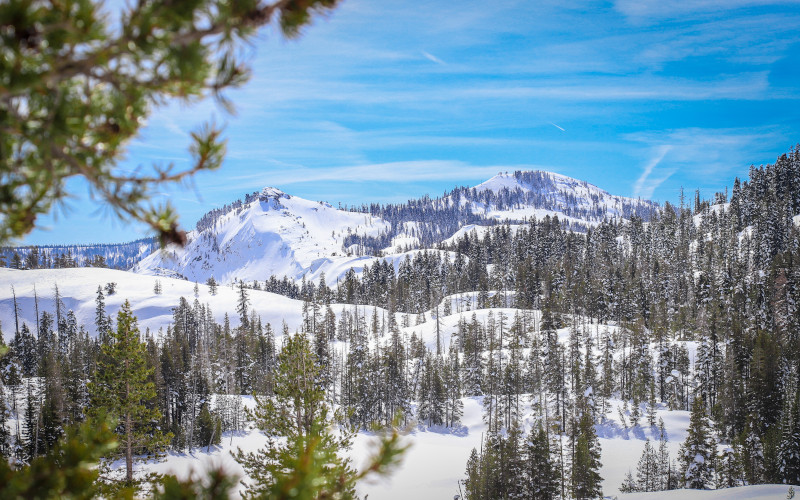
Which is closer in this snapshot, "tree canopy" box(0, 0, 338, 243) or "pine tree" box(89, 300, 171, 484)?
"tree canopy" box(0, 0, 338, 243)

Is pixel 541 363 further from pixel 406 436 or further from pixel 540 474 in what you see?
pixel 406 436

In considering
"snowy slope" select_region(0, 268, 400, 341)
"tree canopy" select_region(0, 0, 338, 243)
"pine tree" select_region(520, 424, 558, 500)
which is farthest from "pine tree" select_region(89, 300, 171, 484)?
"snowy slope" select_region(0, 268, 400, 341)

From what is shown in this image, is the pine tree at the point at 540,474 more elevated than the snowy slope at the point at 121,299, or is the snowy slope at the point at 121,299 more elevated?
the snowy slope at the point at 121,299

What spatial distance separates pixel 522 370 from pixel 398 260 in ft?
407

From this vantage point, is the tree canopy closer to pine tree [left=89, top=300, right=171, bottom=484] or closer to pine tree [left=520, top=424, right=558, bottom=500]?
pine tree [left=89, top=300, right=171, bottom=484]

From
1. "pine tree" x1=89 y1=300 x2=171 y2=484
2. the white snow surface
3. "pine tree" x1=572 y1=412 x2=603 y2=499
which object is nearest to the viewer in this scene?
"pine tree" x1=89 y1=300 x2=171 y2=484

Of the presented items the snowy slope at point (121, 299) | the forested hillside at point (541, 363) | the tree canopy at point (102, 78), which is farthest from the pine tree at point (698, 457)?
the snowy slope at point (121, 299)

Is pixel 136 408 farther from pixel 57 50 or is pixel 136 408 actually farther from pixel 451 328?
pixel 451 328

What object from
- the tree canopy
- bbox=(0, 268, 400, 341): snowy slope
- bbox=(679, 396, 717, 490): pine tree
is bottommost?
bbox=(679, 396, 717, 490): pine tree

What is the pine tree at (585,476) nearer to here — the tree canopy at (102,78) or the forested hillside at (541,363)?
the forested hillside at (541,363)

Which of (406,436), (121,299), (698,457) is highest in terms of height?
(406,436)

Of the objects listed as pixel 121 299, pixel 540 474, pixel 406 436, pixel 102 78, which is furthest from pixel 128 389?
pixel 121 299

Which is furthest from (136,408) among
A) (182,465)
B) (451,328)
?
(451,328)

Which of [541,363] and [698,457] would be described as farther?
[541,363]
